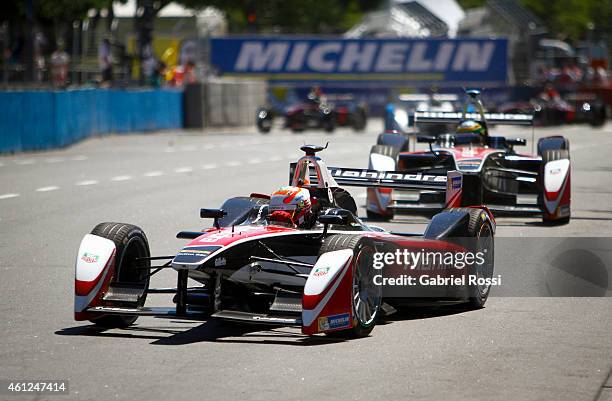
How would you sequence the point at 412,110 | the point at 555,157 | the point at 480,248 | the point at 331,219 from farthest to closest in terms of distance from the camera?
the point at 412,110
the point at 555,157
the point at 480,248
the point at 331,219

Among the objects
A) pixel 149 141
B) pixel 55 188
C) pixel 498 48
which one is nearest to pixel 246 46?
pixel 498 48

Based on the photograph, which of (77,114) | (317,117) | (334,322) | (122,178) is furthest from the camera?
(317,117)

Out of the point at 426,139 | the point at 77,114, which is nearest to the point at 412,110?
the point at 77,114

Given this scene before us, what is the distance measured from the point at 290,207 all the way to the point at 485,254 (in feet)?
5.90

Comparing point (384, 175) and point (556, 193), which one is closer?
point (384, 175)

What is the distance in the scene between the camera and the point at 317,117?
135 ft

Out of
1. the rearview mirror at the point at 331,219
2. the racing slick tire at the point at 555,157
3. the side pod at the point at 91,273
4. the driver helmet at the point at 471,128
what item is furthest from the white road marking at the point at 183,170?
the side pod at the point at 91,273

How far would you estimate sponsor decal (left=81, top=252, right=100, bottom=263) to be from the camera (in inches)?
351

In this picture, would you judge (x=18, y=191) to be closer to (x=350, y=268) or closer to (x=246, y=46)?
(x=350, y=268)

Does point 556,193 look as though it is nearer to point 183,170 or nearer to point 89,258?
point 89,258

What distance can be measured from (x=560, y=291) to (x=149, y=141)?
25201mm
